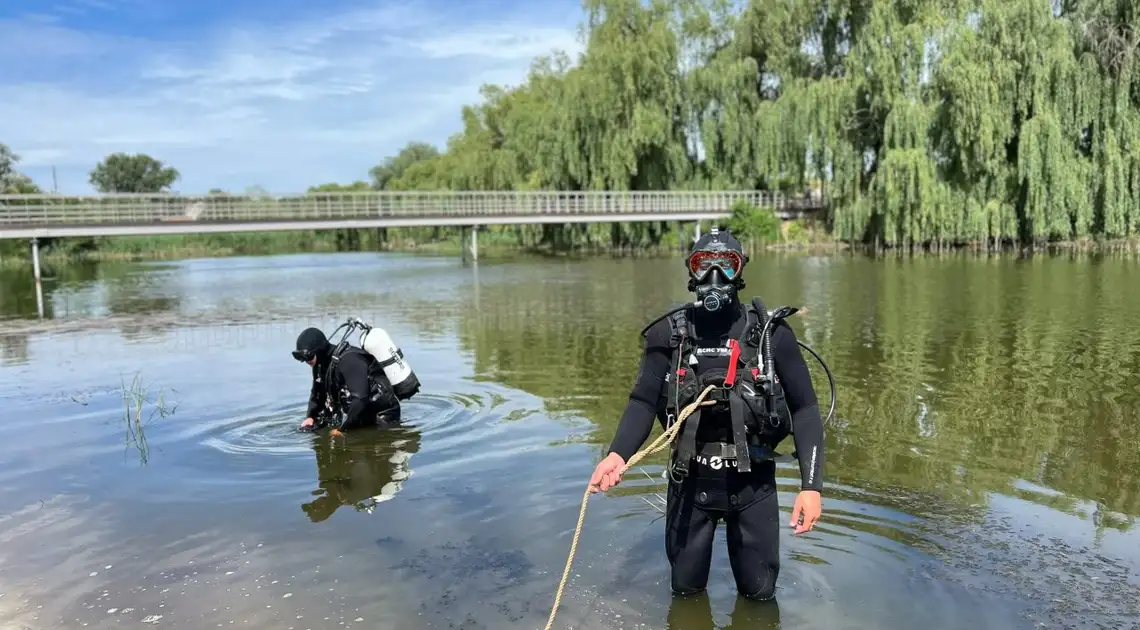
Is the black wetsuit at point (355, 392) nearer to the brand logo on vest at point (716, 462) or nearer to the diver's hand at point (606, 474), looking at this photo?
the diver's hand at point (606, 474)

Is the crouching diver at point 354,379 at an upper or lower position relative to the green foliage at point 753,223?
lower

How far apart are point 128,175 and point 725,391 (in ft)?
404

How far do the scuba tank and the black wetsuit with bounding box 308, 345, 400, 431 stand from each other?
0.21ft

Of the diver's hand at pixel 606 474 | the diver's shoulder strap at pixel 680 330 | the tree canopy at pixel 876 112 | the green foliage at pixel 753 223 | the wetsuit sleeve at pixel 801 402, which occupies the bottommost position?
the diver's hand at pixel 606 474

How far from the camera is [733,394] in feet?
11.5

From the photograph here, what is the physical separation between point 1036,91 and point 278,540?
30878 millimetres

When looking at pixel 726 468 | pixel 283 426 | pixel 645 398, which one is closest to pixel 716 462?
pixel 726 468

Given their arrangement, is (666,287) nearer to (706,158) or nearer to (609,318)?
(609,318)

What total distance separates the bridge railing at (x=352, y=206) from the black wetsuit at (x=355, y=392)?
2908cm

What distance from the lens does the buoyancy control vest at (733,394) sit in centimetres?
353

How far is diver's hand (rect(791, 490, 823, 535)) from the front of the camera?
355 cm

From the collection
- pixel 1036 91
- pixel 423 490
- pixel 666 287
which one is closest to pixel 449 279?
pixel 666 287

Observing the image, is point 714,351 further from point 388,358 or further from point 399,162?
point 399,162

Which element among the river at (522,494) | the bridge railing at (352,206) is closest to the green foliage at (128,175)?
the bridge railing at (352,206)
